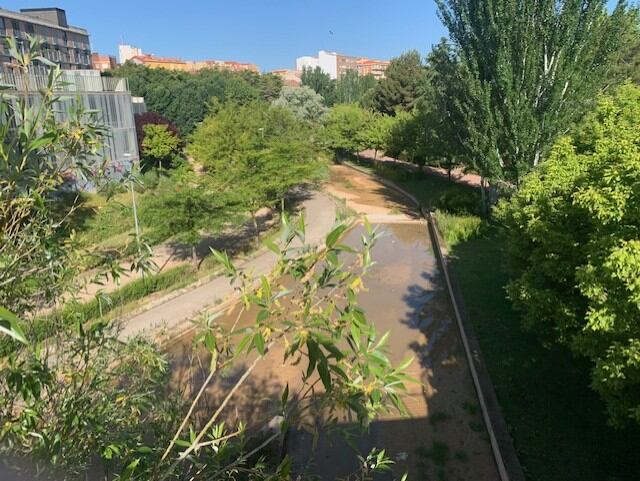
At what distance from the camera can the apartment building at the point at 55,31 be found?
4106 centimetres

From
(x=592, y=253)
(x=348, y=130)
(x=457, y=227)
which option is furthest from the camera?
(x=348, y=130)

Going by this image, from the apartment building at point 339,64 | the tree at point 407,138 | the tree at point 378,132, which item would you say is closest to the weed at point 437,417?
the tree at point 407,138

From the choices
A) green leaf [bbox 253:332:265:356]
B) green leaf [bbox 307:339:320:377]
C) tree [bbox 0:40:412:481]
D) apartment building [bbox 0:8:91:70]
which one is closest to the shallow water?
tree [bbox 0:40:412:481]

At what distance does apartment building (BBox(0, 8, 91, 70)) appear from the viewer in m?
41.1

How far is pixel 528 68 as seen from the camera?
1700cm

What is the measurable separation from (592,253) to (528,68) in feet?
42.4

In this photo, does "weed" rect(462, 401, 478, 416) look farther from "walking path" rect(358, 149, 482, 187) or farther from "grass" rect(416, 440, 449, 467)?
"walking path" rect(358, 149, 482, 187)

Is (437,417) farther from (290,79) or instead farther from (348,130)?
(290,79)

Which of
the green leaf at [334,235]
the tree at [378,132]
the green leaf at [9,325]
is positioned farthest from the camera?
the tree at [378,132]

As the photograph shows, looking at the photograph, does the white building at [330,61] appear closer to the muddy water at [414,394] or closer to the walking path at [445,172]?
the walking path at [445,172]

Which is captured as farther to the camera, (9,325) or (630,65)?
(630,65)

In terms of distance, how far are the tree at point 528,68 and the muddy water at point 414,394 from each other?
18.6 ft

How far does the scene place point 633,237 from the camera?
228 inches

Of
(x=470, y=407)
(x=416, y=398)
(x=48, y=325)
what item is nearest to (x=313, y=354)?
(x=48, y=325)
